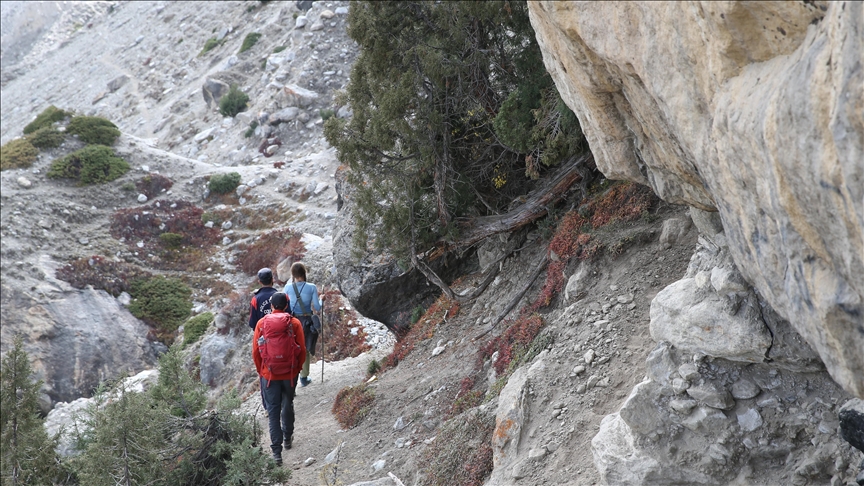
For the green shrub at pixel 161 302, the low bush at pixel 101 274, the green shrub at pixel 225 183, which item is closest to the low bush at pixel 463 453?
the green shrub at pixel 161 302

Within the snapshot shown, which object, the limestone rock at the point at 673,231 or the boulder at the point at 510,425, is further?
the limestone rock at the point at 673,231

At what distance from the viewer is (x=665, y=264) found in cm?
838

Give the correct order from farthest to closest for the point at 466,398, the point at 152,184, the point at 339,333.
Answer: the point at 152,184
the point at 339,333
the point at 466,398

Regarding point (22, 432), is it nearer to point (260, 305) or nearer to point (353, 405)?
point (260, 305)

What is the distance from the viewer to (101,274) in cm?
2605

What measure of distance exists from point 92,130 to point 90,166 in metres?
2.97

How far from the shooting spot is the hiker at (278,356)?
839cm

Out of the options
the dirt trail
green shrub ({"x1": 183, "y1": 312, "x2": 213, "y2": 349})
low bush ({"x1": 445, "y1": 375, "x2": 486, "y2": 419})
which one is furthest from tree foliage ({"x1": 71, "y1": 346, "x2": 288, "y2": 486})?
green shrub ({"x1": 183, "y1": 312, "x2": 213, "y2": 349})

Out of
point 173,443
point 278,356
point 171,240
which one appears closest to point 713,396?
point 278,356

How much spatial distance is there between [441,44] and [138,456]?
787 cm

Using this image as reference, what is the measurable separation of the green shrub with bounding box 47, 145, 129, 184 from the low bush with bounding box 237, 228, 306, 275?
29.4 ft

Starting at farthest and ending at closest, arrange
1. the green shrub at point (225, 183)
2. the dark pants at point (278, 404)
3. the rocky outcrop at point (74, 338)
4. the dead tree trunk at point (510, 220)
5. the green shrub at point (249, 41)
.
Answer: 1. the green shrub at point (249, 41)
2. the green shrub at point (225, 183)
3. the rocky outcrop at point (74, 338)
4. the dead tree trunk at point (510, 220)
5. the dark pants at point (278, 404)

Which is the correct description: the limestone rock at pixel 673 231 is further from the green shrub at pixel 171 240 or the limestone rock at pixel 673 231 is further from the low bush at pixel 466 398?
the green shrub at pixel 171 240

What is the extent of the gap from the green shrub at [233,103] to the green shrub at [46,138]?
8.90m
